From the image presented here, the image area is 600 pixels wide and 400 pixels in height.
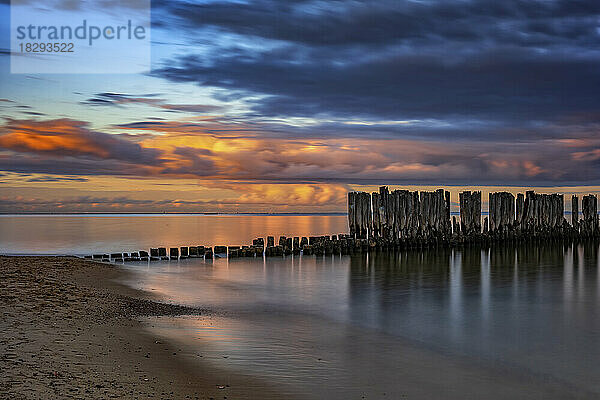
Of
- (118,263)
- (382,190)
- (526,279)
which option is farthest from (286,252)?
(526,279)

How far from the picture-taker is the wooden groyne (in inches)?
941

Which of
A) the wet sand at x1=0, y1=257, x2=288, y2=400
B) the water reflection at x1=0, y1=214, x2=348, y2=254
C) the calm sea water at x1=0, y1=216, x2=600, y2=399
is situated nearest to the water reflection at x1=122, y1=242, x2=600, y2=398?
the calm sea water at x1=0, y1=216, x2=600, y2=399

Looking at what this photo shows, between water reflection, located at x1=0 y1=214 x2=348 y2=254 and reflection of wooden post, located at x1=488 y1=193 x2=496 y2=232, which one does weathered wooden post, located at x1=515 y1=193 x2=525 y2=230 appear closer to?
reflection of wooden post, located at x1=488 y1=193 x2=496 y2=232

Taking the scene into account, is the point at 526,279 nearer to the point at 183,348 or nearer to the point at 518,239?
the point at 518,239

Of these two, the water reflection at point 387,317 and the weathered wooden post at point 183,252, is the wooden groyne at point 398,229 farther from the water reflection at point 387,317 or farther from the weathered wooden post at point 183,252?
the water reflection at point 387,317

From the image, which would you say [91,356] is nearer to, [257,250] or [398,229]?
[257,250]

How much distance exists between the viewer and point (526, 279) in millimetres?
18219

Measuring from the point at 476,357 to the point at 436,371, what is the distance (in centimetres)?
131

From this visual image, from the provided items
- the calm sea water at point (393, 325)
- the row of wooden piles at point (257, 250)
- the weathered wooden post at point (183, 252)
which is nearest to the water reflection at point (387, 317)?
the calm sea water at point (393, 325)

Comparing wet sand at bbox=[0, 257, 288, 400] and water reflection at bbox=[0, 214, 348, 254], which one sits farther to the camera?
water reflection at bbox=[0, 214, 348, 254]

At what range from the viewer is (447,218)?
26844 millimetres

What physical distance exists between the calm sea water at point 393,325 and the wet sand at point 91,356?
0.47 meters

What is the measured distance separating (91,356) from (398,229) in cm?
1979

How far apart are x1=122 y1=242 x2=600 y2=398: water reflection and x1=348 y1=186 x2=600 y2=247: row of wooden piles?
2612 millimetres
